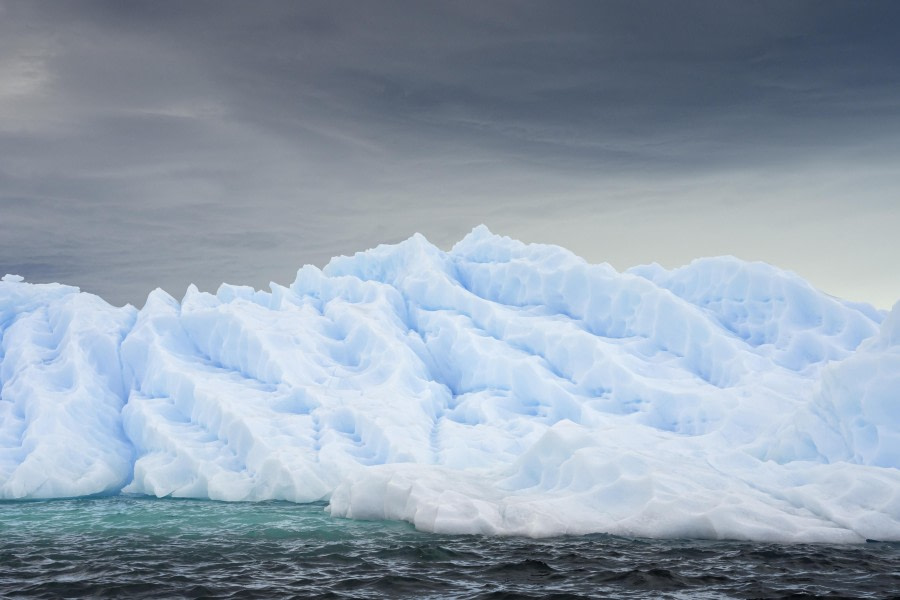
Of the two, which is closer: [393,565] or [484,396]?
[393,565]

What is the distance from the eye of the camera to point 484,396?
85.7 feet

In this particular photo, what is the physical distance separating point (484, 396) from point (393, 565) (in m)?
13.9

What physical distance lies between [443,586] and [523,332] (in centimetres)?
1834

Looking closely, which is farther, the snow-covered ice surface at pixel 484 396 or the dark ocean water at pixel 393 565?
the snow-covered ice surface at pixel 484 396

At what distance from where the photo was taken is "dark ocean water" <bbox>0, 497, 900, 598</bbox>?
10.6 m

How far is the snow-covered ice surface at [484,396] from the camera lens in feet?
53.1

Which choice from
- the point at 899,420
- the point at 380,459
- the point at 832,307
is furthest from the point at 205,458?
the point at 832,307

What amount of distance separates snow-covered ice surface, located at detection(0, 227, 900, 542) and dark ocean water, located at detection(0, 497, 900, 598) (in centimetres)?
136

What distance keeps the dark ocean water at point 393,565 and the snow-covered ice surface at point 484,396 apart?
1.36 meters

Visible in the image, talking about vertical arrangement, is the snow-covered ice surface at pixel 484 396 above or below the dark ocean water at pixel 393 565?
above

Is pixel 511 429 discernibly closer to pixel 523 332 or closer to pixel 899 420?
pixel 523 332

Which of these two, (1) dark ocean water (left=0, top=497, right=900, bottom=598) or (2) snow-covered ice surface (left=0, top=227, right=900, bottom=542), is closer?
(1) dark ocean water (left=0, top=497, right=900, bottom=598)

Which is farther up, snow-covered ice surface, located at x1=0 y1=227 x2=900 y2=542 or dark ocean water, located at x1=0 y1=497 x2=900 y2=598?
snow-covered ice surface, located at x1=0 y1=227 x2=900 y2=542

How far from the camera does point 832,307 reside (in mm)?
27984
